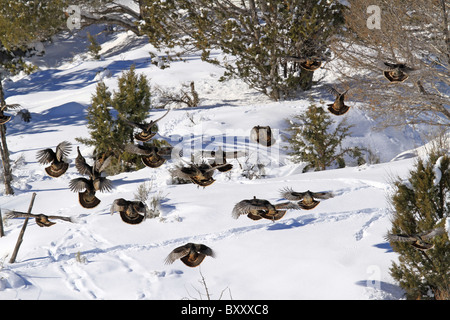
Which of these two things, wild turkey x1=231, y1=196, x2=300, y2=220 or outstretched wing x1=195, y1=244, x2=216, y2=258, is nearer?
outstretched wing x1=195, y1=244, x2=216, y2=258

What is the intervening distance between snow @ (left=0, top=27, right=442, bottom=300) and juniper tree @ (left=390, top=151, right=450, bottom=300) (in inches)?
14.0

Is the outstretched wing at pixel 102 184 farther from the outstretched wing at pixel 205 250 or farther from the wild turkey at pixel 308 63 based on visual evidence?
the wild turkey at pixel 308 63

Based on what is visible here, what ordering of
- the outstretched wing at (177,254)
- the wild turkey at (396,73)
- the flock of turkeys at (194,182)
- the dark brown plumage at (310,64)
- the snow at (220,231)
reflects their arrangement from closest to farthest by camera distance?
1. the outstretched wing at (177,254)
2. the flock of turkeys at (194,182)
3. the wild turkey at (396,73)
4. the dark brown plumage at (310,64)
5. the snow at (220,231)

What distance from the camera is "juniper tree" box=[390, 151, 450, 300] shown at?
7016mm

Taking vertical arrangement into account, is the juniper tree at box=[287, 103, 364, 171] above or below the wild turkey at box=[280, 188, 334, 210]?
above

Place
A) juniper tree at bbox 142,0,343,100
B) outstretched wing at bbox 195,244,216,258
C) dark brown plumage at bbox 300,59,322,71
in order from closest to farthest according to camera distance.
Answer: outstretched wing at bbox 195,244,216,258 < dark brown plumage at bbox 300,59,322,71 < juniper tree at bbox 142,0,343,100

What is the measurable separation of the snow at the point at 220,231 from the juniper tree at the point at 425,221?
36 cm

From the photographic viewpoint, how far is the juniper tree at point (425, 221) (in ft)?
23.0

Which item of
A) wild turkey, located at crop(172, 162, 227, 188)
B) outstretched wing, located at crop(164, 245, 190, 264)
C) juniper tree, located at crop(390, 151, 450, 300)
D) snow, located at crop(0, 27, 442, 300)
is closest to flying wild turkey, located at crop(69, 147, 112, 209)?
wild turkey, located at crop(172, 162, 227, 188)

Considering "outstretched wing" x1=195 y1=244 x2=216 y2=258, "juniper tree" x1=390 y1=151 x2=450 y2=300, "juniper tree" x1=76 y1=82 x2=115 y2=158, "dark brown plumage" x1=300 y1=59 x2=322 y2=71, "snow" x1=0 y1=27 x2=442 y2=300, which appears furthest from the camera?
"juniper tree" x1=76 y1=82 x2=115 y2=158

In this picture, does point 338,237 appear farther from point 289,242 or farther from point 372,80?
point 372,80

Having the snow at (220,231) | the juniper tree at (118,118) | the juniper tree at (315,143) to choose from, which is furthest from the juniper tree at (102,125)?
the juniper tree at (315,143)

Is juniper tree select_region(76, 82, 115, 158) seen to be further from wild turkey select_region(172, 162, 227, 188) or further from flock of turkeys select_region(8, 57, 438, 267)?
wild turkey select_region(172, 162, 227, 188)

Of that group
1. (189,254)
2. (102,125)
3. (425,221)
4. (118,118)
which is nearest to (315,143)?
(118,118)
